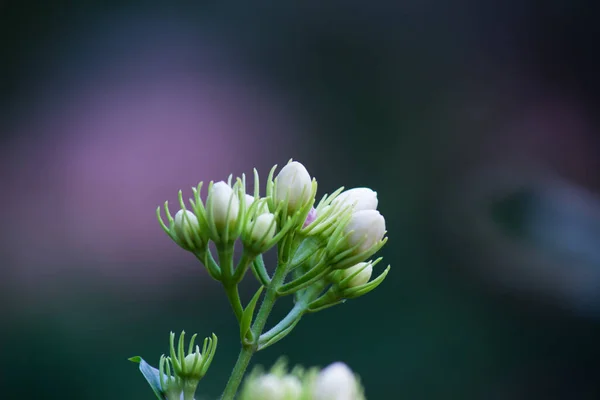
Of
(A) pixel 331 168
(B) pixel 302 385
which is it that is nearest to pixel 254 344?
(B) pixel 302 385

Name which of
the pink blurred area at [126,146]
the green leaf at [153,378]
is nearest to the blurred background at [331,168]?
the pink blurred area at [126,146]

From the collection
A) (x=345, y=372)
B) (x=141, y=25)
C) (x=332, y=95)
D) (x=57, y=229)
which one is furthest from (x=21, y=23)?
(x=345, y=372)

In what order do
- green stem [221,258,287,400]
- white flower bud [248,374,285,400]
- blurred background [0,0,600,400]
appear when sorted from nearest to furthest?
white flower bud [248,374,285,400], green stem [221,258,287,400], blurred background [0,0,600,400]

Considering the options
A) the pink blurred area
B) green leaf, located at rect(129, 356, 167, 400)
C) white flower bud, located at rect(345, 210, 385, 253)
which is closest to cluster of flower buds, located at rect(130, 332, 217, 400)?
green leaf, located at rect(129, 356, 167, 400)

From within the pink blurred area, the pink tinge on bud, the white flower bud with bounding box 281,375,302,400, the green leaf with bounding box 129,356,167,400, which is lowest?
the green leaf with bounding box 129,356,167,400

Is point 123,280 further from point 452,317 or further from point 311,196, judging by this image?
point 311,196

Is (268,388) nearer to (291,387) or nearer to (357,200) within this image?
(291,387)

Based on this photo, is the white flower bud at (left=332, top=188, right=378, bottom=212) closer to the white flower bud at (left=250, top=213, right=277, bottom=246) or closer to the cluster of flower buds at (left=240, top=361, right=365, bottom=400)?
the white flower bud at (left=250, top=213, right=277, bottom=246)

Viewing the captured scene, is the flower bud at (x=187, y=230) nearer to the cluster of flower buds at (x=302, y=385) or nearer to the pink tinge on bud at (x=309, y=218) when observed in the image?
the pink tinge on bud at (x=309, y=218)
